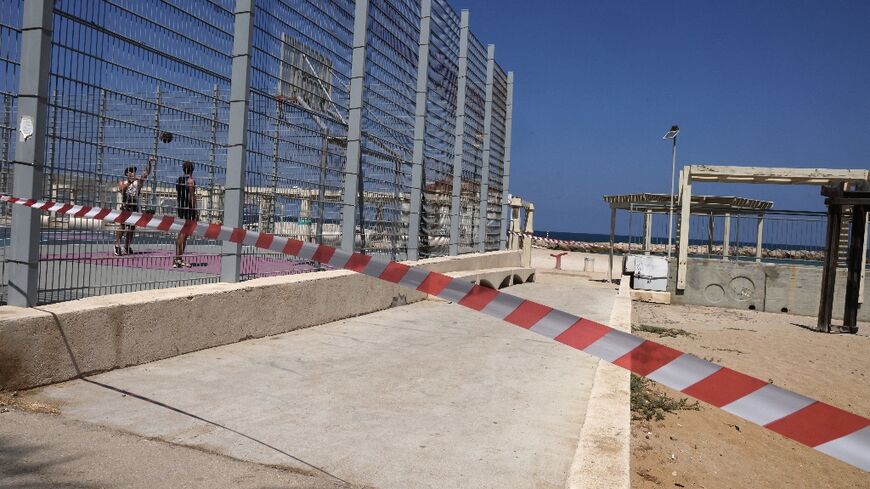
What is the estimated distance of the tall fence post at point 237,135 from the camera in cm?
618

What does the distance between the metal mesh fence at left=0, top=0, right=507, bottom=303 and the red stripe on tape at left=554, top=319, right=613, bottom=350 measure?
381 centimetres

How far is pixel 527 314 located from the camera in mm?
2623

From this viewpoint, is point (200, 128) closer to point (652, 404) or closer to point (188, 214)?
→ point (188, 214)

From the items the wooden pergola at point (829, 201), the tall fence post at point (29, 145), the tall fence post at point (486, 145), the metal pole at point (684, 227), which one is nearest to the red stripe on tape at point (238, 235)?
the tall fence post at point (29, 145)

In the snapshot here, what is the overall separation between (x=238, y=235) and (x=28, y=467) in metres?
1.57

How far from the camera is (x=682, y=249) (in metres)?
16.2

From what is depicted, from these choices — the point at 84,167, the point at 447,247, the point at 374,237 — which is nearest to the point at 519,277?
the point at 447,247

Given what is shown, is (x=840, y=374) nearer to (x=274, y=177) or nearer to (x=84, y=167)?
(x=274, y=177)

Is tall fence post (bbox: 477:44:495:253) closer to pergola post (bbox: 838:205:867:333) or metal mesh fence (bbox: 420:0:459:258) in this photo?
metal mesh fence (bbox: 420:0:459:258)

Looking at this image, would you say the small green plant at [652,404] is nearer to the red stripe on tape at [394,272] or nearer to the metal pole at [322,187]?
the red stripe on tape at [394,272]

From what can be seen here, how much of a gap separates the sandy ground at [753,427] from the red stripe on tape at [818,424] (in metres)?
2.01

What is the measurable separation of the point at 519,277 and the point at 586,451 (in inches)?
554

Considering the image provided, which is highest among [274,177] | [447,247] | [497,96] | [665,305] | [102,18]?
[497,96]

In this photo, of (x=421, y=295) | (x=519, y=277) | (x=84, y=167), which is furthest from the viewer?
(x=519, y=277)
